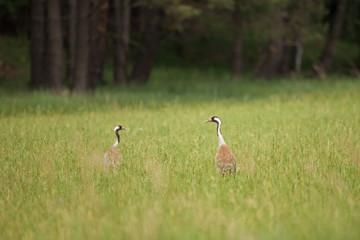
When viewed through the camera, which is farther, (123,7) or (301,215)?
(123,7)

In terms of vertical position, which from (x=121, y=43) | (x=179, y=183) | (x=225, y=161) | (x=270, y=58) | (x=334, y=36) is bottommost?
(x=179, y=183)

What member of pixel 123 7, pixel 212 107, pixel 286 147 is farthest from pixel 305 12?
pixel 286 147

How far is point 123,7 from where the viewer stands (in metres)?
23.2

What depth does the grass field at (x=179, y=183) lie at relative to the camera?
176 inches

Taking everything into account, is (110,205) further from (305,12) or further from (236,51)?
(305,12)

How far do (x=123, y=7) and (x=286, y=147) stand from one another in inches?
672

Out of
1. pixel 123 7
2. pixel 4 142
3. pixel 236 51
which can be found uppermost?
pixel 123 7

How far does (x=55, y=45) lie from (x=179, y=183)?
45.4 ft

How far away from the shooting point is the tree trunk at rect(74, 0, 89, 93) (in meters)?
17.5

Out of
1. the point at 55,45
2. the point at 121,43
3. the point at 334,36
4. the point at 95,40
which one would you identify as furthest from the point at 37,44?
the point at 334,36

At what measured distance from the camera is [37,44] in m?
21.8

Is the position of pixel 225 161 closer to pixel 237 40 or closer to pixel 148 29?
pixel 148 29

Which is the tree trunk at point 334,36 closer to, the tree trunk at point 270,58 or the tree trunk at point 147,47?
the tree trunk at point 270,58

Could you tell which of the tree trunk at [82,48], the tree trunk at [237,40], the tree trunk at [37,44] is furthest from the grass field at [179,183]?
the tree trunk at [237,40]
